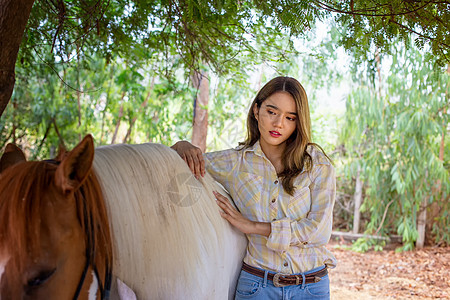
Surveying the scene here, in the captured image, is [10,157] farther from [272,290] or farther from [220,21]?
[220,21]

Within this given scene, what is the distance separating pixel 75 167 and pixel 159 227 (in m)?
0.40

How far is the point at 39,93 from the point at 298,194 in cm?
596

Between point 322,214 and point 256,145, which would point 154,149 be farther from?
point 322,214

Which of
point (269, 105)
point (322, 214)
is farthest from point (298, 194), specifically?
point (269, 105)

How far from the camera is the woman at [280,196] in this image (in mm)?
1667

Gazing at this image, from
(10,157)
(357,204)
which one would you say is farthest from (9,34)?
(357,204)

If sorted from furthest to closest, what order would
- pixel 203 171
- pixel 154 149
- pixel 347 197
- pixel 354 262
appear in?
pixel 347 197 → pixel 354 262 → pixel 203 171 → pixel 154 149

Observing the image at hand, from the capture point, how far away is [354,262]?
6.09m

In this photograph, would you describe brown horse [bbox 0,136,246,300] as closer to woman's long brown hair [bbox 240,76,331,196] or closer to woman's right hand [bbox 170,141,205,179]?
woman's right hand [bbox 170,141,205,179]

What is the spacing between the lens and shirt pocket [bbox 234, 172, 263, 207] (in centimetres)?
177

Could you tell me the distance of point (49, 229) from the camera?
38.8 inches

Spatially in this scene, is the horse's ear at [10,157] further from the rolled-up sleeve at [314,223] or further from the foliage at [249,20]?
the rolled-up sleeve at [314,223]

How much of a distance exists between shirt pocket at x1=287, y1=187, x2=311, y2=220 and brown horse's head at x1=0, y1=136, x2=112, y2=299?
0.89 metres

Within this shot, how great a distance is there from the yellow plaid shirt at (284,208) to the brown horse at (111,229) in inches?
5.0
